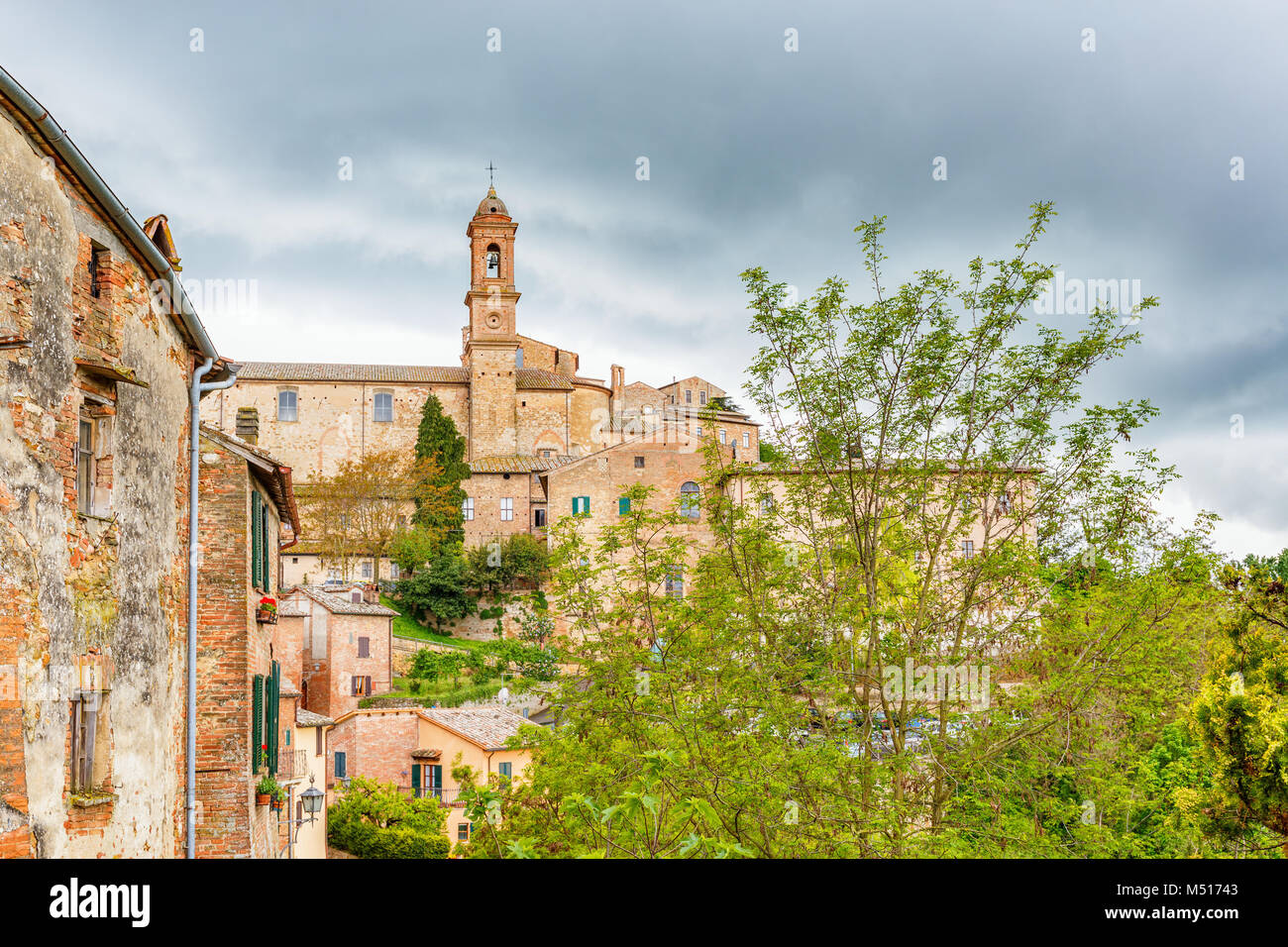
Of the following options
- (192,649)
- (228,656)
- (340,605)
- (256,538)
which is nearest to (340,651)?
(340,605)

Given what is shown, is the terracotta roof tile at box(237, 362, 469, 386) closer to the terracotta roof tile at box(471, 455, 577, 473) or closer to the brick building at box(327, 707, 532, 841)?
the terracotta roof tile at box(471, 455, 577, 473)

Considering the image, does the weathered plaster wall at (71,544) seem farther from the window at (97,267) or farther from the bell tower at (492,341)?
the bell tower at (492,341)

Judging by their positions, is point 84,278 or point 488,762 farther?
point 488,762

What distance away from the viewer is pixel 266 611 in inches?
533

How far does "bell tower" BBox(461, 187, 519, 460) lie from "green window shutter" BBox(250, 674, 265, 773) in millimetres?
45057

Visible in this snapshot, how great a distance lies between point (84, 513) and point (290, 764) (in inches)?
443

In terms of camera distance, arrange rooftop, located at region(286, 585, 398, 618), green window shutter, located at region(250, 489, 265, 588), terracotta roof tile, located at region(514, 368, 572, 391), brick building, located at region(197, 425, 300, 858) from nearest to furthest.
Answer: brick building, located at region(197, 425, 300, 858)
green window shutter, located at region(250, 489, 265, 588)
rooftop, located at region(286, 585, 398, 618)
terracotta roof tile, located at region(514, 368, 572, 391)

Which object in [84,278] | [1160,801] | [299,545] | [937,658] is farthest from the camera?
[299,545]

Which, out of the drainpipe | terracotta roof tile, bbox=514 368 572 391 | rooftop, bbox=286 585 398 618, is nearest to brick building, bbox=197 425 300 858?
the drainpipe

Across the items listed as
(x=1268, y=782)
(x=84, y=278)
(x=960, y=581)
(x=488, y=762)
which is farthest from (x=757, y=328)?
(x=488, y=762)

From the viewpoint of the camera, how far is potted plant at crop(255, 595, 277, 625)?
13.3 meters
